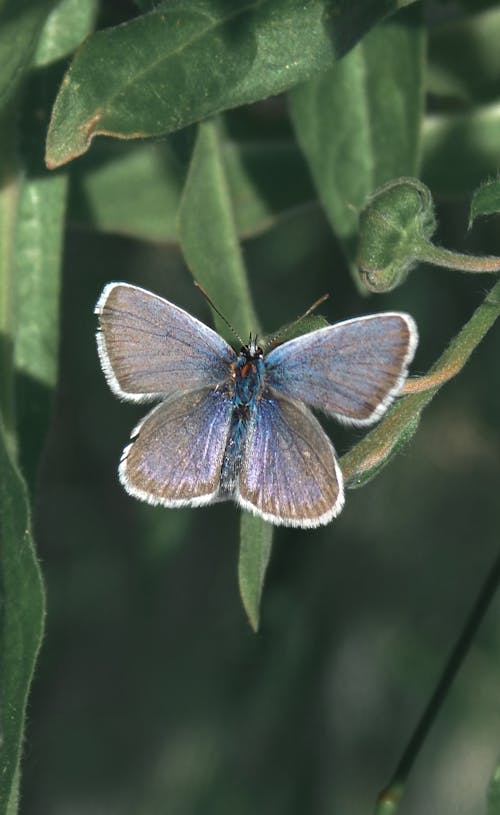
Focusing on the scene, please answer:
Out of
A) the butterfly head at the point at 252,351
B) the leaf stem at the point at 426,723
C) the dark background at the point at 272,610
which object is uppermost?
the butterfly head at the point at 252,351

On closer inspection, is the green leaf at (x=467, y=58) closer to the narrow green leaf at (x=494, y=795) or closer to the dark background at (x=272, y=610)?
the dark background at (x=272, y=610)

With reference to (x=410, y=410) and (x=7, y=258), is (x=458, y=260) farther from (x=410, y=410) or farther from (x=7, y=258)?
(x=7, y=258)

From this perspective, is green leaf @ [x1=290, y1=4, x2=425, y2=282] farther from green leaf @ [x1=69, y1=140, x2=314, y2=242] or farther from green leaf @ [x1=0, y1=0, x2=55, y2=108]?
green leaf @ [x1=0, y1=0, x2=55, y2=108]

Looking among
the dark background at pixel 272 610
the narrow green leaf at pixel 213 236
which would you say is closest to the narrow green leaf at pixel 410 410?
the narrow green leaf at pixel 213 236

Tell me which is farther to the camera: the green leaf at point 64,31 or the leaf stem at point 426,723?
the green leaf at point 64,31

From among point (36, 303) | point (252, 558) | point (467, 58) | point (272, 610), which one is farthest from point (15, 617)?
point (272, 610)

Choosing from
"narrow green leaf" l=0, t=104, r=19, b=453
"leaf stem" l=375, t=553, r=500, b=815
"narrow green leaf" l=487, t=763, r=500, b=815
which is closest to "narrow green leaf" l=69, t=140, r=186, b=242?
"narrow green leaf" l=0, t=104, r=19, b=453

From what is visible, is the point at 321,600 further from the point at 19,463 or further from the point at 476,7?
the point at 476,7
